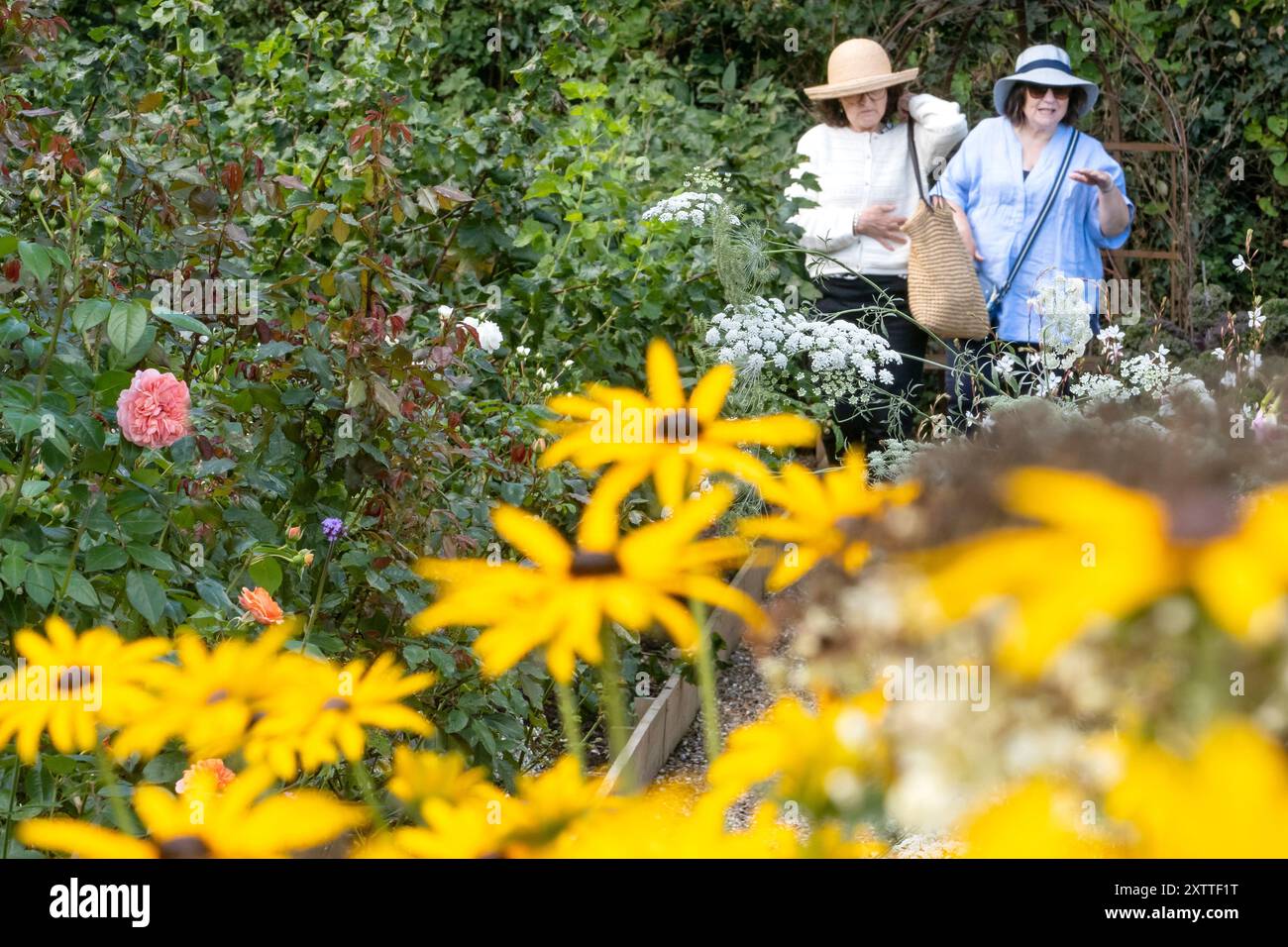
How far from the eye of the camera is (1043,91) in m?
4.46

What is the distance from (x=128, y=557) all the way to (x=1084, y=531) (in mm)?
1389

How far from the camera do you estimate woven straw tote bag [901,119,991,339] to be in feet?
13.5

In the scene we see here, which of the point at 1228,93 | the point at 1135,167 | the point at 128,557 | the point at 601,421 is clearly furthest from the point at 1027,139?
the point at 601,421

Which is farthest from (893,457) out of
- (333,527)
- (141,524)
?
(141,524)

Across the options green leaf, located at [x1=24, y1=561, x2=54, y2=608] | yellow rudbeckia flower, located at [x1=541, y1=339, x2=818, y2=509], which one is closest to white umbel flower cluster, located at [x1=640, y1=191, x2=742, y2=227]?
green leaf, located at [x1=24, y1=561, x2=54, y2=608]

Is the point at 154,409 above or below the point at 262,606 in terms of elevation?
above

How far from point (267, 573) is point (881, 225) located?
3264 millimetres

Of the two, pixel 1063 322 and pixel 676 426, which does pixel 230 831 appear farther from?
pixel 1063 322

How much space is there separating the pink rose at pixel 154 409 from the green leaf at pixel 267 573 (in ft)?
0.83

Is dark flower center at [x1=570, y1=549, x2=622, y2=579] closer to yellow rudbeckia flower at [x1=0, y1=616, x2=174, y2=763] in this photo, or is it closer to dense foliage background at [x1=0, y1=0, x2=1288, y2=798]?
yellow rudbeckia flower at [x1=0, y1=616, x2=174, y2=763]

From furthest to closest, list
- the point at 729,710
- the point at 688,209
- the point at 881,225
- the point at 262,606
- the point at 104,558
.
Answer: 1. the point at 881,225
2. the point at 688,209
3. the point at 729,710
4. the point at 104,558
5. the point at 262,606

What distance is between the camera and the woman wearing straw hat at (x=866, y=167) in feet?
15.5

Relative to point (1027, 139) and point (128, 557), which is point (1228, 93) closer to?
point (1027, 139)

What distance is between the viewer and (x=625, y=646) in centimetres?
315
